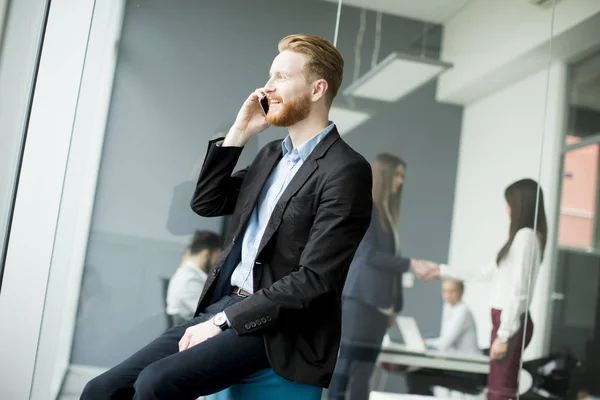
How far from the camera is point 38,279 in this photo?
332 cm

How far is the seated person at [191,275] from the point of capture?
3723 mm

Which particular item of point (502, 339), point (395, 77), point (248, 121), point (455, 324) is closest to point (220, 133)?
point (395, 77)

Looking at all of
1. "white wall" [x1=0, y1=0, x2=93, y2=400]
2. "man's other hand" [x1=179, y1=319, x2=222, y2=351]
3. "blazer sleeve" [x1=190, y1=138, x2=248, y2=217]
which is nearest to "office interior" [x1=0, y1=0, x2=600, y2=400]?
"white wall" [x1=0, y1=0, x2=93, y2=400]

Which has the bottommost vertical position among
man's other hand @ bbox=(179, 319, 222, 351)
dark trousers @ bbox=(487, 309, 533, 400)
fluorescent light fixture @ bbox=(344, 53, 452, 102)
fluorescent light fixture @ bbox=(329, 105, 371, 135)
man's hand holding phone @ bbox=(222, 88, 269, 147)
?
dark trousers @ bbox=(487, 309, 533, 400)

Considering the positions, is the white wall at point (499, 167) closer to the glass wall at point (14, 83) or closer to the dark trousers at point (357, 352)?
the dark trousers at point (357, 352)

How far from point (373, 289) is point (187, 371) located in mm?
2247

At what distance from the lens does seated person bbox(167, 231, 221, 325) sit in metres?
3.72

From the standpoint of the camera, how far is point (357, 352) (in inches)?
155

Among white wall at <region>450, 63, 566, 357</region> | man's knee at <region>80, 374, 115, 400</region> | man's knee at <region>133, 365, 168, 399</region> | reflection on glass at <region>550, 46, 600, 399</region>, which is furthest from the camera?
reflection on glass at <region>550, 46, 600, 399</region>

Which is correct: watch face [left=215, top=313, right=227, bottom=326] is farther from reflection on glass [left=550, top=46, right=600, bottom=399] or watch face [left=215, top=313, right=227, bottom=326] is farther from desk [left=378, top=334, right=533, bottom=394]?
reflection on glass [left=550, top=46, right=600, bottom=399]

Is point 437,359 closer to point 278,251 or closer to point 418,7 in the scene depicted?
point 418,7

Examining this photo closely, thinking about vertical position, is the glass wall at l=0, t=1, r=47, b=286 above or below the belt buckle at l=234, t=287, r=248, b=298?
above

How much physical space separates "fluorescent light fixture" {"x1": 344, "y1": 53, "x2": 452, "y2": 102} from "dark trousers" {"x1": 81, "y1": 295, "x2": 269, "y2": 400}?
232 centimetres

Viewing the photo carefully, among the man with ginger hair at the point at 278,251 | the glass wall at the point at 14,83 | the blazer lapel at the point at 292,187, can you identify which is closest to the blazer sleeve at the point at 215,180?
the man with ginger hair at the point at 278,251
